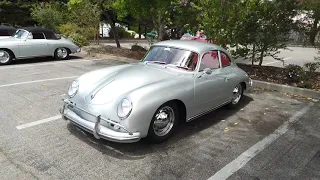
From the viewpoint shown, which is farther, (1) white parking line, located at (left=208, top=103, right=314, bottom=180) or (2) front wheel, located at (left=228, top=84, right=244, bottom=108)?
(2) front wheel, located at (left=228, top=84, right=244, bottom=108)

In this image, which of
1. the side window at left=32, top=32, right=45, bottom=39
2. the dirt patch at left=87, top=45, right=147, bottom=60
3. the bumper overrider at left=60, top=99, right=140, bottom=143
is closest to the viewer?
the bumper overrider at left=60, top=99, right=140, bottom=143

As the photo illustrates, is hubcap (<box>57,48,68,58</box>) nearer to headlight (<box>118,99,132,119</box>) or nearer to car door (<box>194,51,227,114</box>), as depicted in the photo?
A: car door (<box>194,51,227,114</box>)

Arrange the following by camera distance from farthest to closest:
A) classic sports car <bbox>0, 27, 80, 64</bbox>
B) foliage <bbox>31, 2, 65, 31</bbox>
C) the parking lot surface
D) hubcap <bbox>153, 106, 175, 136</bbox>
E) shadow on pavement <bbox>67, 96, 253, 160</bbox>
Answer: foliage <bbox>31, 2, 65, 31</bbox> → classic sports car <bbox>0, 27, 80, 64</bbox> → hubcap <bbox>153, 106, 175, 136</bbox> → shadow on pavement <bbox>67, 96, 253, 160</bbox> → the parking lot surface

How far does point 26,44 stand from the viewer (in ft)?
30.9

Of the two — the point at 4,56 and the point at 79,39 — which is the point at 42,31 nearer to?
the point at 4,56

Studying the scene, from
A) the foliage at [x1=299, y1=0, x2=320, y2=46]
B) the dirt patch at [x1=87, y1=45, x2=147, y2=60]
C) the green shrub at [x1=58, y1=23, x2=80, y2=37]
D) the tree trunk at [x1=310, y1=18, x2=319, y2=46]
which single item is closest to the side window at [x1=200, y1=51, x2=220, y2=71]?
the foliage at [x1=299, y1=0, x2=320, y2=46]

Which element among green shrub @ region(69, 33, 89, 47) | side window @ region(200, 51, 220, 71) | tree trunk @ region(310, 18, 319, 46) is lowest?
side window @ region(200, 51, 220, 71)

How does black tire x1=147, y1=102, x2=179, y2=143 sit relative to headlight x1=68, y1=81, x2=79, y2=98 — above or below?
below

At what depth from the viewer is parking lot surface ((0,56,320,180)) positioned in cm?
306

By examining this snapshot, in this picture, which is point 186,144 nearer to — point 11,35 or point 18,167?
point 18,167

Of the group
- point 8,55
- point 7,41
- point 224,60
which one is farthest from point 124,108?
point 7,41

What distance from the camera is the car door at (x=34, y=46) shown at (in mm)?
9383

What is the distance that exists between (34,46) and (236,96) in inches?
300

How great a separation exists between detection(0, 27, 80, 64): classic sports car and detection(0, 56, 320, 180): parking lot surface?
172 inches
